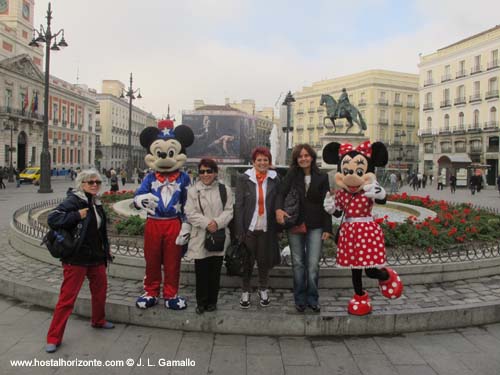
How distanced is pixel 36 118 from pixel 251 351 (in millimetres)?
54505

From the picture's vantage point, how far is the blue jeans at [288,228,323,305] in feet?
15.6

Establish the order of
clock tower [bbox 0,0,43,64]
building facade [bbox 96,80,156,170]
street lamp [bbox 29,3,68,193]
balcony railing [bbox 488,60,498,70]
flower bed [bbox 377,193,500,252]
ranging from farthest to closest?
building facade [bbox 96,80,156,170], clock tower [bbox 0,0,43,64], balcony railing [bbox 488,60,498,70], street lamp [bbox 29,3,68,193], flower bed [bbox 377,193,500,252]

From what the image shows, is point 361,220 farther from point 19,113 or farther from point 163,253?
point 19,113

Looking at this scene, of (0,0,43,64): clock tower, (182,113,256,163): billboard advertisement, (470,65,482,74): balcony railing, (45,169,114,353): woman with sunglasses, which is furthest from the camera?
(182,113,256,163): billboard advertisement

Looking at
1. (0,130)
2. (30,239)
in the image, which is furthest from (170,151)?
(0,130)

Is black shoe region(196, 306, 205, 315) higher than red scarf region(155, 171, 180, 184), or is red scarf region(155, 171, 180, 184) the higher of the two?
red scarf region(155, 171, 180, 184)

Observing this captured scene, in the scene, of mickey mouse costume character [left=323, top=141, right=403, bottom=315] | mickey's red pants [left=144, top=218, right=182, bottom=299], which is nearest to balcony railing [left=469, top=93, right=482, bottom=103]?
mickey mouse costume character [left=323, top=141, right=403, bottom=315]

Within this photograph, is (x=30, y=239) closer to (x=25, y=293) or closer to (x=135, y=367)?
(x=25, y=293)

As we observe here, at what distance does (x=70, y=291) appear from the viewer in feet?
14.1

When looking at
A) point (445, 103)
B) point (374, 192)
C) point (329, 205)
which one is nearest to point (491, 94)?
point (445, 103)

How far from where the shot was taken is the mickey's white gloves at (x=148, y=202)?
4770 millimetres

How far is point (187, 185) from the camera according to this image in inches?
201

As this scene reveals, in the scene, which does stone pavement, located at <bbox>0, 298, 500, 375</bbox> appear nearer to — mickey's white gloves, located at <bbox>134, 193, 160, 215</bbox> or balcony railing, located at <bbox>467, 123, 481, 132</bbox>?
mickey's white gloves, located at <bbox>134, 193, 160, 215</bbox>

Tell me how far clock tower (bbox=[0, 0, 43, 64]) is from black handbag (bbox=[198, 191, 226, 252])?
5126 cm
